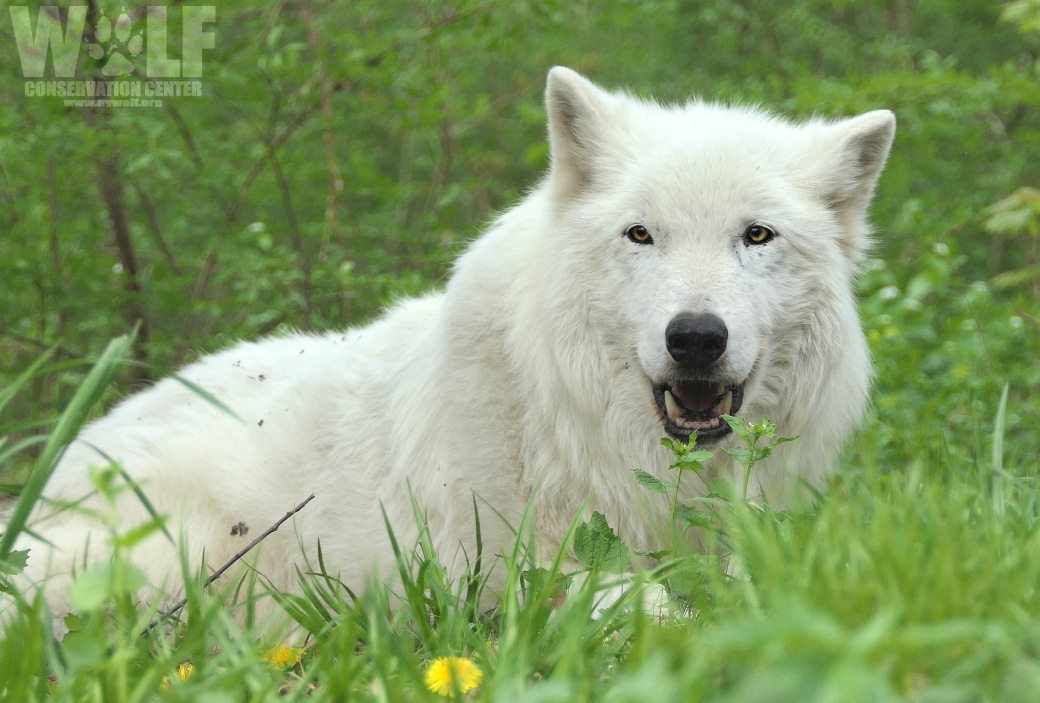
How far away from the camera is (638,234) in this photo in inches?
123

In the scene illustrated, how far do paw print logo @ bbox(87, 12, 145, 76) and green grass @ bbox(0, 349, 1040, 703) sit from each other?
3.24 metres

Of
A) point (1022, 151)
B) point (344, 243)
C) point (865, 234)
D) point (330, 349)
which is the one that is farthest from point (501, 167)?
point (865, 234)

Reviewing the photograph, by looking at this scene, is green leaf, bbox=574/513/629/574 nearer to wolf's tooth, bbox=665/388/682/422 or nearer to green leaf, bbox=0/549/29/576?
wolf's tooth, bbox=665/388/682/422

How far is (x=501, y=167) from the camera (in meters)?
10.3

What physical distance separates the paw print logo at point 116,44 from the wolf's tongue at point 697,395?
10.9 ft

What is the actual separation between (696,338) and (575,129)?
100 centimetres

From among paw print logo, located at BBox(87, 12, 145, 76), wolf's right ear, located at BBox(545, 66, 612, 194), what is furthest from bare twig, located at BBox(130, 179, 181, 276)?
wolf's right ear, located at BBox(545, 66, 612, 194)

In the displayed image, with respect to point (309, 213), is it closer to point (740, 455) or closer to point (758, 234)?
point (758, 234)

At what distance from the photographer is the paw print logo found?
4738mm

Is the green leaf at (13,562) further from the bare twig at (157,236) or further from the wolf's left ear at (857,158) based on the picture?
the bare twig at (157,236)

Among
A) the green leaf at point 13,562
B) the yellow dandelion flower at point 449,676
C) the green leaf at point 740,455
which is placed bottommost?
the yellow dandelion flower at point 449,676

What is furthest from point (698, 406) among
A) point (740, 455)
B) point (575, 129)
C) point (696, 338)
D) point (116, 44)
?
point (116, 44)

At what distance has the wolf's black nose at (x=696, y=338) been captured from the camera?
2.81m

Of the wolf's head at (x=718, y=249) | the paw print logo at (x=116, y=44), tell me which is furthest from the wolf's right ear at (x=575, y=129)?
the paw print logo at (x=116, y=44)
